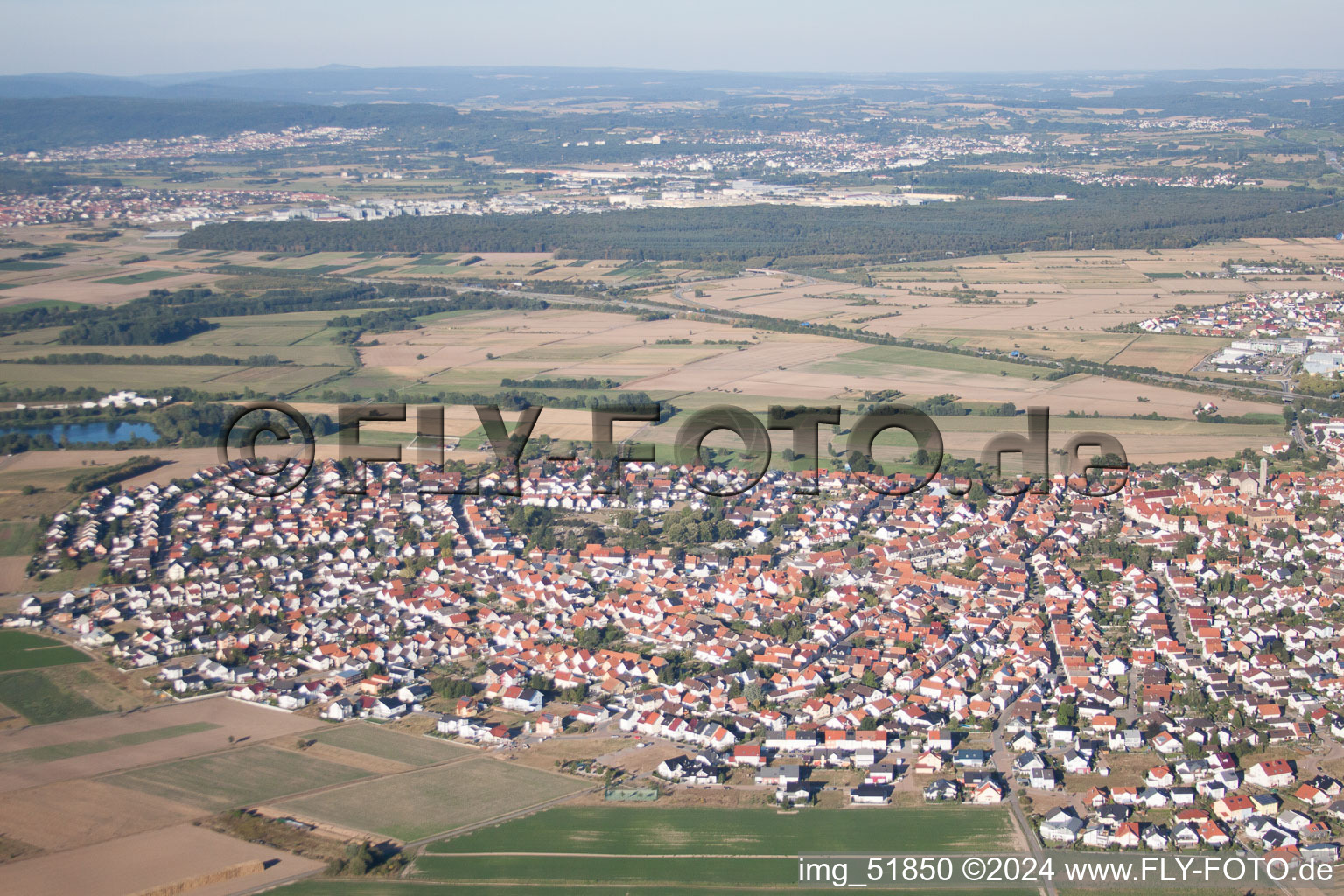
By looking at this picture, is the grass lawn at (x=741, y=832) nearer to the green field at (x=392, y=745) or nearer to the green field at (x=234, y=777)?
the green field at (x=392, y=745)

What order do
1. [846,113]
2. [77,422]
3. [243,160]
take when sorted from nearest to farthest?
[77,422]
[243,160]
[846,113]

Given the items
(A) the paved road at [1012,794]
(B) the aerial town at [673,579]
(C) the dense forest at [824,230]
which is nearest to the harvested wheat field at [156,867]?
(B) the aerial town at [673,579]

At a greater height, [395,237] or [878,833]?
[395,237]

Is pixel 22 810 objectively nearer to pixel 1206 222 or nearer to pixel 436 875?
pixel 436 875

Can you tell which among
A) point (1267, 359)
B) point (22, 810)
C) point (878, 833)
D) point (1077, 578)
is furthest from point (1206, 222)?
point (22, 810)

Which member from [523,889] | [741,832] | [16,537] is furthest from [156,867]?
[16,537]

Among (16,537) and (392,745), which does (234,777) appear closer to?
(392,745)
